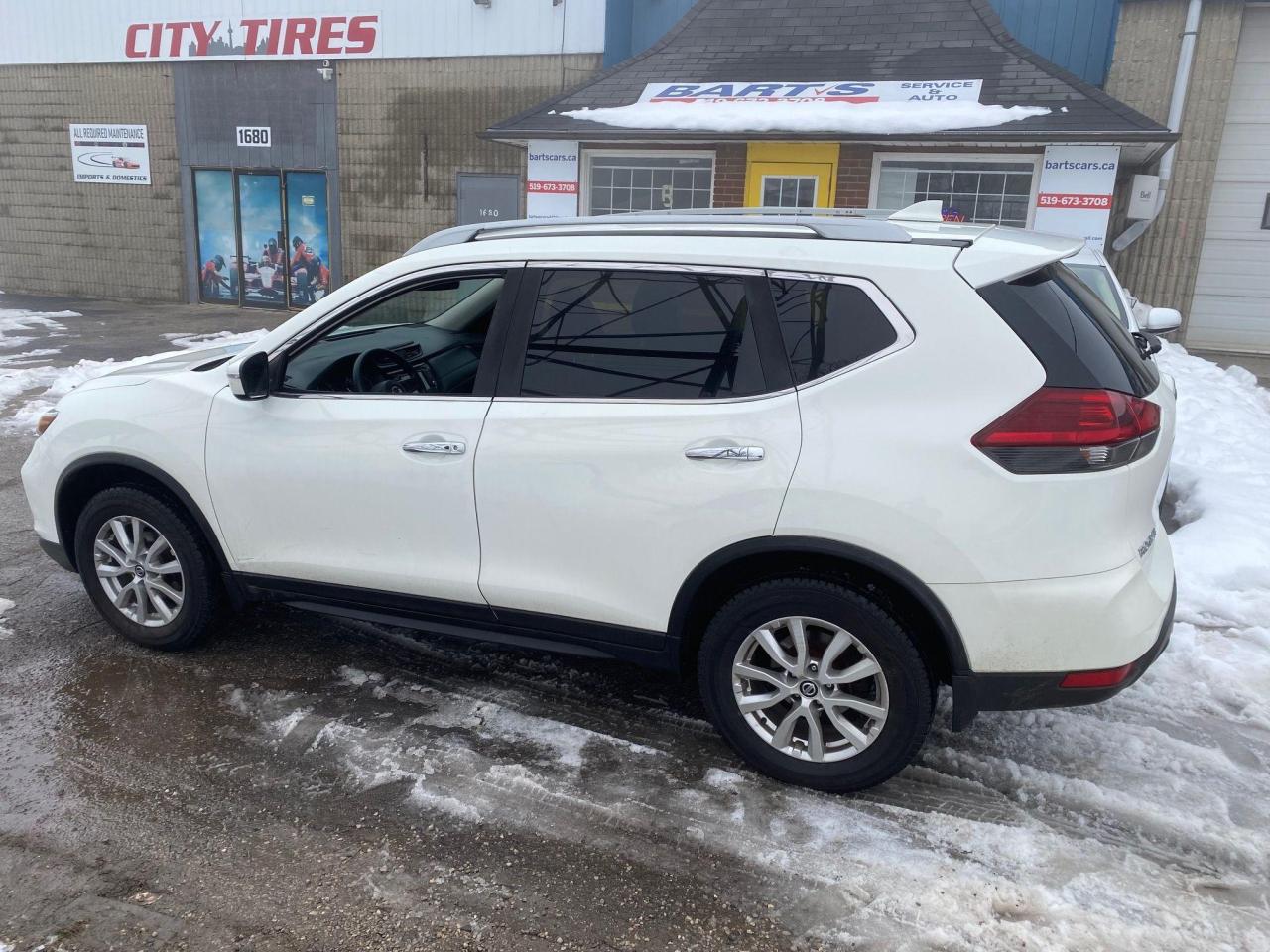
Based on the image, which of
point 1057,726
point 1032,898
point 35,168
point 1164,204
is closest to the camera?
point 1032,898

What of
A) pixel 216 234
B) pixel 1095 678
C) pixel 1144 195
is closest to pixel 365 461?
pixel 1095 678

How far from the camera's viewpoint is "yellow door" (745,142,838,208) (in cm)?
1163

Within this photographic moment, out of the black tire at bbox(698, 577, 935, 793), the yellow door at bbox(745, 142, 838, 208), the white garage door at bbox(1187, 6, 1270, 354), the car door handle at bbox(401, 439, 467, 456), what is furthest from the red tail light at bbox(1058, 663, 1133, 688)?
the white garage door at bbox(1187, 6, 1270, 354)

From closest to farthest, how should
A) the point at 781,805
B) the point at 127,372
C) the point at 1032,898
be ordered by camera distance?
the point at 1032,898 < the point at 781,805 < the point at 127,372

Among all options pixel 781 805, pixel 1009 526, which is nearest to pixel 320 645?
pixel 781 805

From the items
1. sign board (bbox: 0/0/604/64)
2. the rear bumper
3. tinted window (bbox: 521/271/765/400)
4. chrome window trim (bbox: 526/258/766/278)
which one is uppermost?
sign board (bbox: 0/0/604/64)

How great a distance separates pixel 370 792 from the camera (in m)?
3.24

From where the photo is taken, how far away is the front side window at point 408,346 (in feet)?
12.2

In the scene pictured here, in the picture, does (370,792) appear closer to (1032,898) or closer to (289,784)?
(289,784)

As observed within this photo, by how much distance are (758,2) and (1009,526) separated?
11.6 metres

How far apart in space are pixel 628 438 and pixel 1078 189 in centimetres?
909

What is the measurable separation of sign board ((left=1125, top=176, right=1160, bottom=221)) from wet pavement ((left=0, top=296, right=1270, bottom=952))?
939 cm

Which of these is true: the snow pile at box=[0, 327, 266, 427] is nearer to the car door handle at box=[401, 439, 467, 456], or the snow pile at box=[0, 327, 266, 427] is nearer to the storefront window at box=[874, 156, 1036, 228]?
the car door handle at box=[401, 439, 467, 456]

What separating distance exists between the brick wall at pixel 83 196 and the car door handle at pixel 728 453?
1732 centimetres
